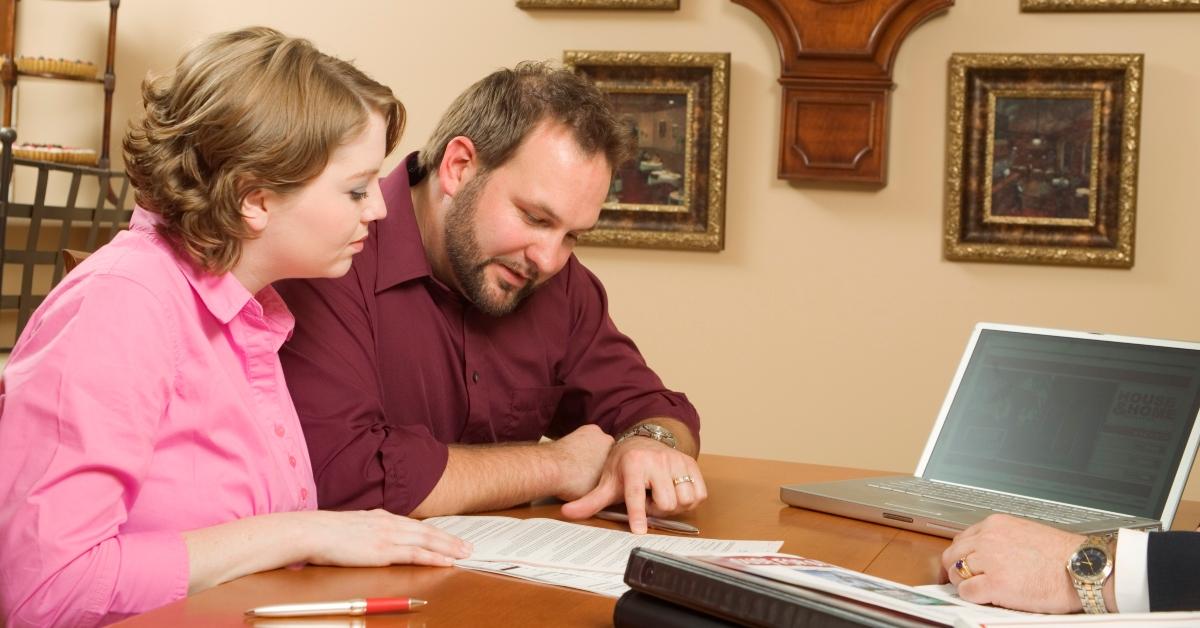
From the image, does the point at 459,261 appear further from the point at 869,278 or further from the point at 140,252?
the point at 869,278

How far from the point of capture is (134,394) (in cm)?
127

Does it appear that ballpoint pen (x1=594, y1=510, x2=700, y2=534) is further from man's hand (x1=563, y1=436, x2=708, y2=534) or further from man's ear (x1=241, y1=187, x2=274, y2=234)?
man's ear (x1=241, y1=187, x2=274, y2=234)

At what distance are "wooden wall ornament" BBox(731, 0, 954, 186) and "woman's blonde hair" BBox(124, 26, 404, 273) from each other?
231cm

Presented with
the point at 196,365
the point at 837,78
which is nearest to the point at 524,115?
the point at 196,365

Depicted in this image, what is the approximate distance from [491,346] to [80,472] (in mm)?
1013

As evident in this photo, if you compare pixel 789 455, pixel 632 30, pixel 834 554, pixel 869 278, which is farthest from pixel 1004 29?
pixel 834 554

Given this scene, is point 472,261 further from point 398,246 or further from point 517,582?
point 517,582

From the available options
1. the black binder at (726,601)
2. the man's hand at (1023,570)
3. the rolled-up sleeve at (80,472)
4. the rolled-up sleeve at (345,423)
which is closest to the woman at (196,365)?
the rolled-up sleeve at (80,472)

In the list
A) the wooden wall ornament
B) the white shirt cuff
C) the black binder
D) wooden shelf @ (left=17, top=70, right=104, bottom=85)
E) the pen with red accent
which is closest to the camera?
the black binder

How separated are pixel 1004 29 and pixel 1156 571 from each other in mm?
2501

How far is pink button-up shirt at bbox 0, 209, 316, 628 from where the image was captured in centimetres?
121

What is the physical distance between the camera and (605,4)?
374 centimetres

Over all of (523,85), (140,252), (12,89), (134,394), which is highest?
(12,89)

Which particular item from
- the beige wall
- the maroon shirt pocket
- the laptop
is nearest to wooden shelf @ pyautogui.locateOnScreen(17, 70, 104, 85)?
the beige wall
